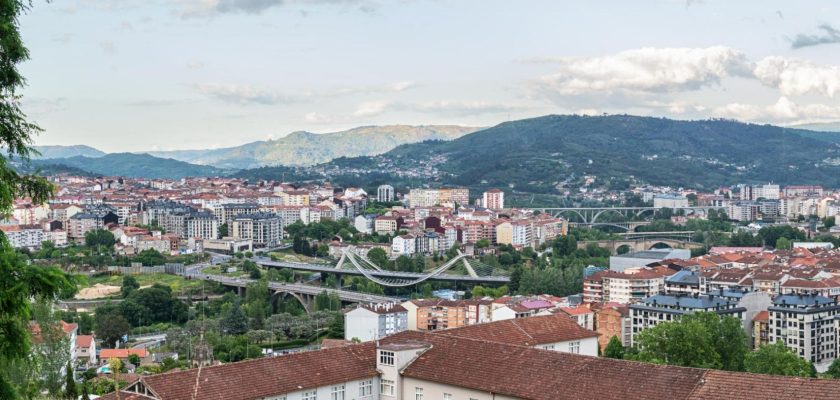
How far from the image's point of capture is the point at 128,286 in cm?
3884

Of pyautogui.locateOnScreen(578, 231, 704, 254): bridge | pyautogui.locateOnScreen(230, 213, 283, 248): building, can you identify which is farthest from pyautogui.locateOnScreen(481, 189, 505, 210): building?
pyautogui.locateOnScreen(230, 213, 283, 248): building

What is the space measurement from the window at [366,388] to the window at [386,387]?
138 mm

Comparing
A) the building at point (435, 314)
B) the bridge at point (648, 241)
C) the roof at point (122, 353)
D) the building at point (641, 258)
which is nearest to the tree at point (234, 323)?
the building at point (435, 314)

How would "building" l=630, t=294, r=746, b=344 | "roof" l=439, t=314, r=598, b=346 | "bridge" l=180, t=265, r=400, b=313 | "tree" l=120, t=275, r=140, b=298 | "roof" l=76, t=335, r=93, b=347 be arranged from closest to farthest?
"roof" l=439, t=314, r=598, b=346
"roof" l=76, t=335, r=93, b=347
"building" l=630, t=294, r=746, b=344
"tree" l=120, t=275, r=140, b=298
"bridge" l=180, t=265, r=400, b=313

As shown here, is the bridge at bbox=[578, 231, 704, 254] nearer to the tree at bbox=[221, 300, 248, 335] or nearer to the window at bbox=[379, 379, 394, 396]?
the tree at bbox=[221, 300, 248, 335]

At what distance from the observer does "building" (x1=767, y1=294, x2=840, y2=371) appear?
2783 cm

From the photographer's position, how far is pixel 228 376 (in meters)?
10.6

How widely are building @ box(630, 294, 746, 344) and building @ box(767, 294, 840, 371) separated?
1044mm

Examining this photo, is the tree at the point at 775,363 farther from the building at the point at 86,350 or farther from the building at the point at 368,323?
the building at the point at 86,350

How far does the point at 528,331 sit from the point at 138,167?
178224mm

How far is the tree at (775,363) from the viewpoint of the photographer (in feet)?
59.6

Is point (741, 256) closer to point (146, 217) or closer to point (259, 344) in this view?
point (259, 344)

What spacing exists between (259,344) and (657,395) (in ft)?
64.4

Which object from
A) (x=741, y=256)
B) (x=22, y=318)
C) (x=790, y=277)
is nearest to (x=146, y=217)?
(x=741, y=256)
